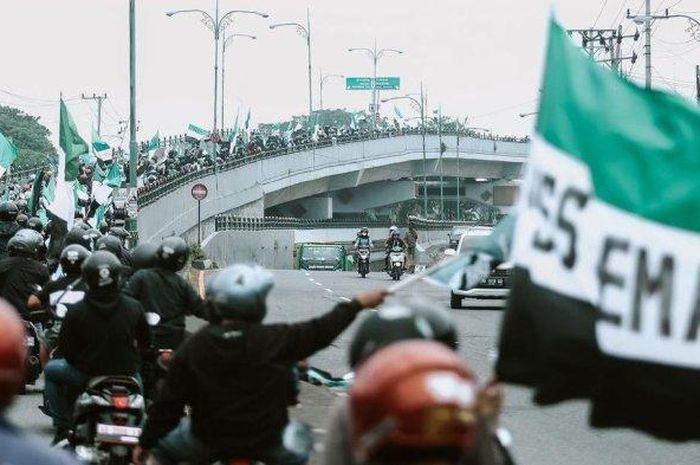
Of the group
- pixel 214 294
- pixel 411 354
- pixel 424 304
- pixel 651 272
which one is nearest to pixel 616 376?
pixel 651 272

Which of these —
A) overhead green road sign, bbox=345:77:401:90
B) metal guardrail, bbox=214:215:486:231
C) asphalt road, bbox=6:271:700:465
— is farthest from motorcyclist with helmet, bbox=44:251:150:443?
overhead green road sign, bbox=345:77:401:90

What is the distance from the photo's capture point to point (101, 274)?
10.5 meters

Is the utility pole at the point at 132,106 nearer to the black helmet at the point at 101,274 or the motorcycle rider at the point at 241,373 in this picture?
the black helmet at the point at 101,274

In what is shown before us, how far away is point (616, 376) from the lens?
5266 millimetres

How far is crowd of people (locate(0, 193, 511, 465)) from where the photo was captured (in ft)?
11.5

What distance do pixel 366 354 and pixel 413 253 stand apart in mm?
48723

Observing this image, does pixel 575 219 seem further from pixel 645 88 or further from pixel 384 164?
pixel 384 164

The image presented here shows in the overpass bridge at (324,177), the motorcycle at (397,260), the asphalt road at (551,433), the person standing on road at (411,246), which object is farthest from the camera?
the overpass bridge at (324,177)

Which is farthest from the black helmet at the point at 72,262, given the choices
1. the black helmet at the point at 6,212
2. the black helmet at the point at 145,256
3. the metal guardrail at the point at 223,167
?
the metal guardrail at the point at 223,167

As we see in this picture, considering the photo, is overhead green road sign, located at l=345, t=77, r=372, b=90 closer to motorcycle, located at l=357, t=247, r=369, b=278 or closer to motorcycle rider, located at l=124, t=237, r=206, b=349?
motorcycle, located at l=357, t=247, r=369, b=278

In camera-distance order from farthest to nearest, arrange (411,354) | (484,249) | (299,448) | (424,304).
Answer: (299,448) → (484,249) → (424,304) → (411,354)

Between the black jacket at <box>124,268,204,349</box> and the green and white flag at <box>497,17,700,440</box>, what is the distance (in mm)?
6755

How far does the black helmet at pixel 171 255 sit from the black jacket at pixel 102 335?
4.94 ft

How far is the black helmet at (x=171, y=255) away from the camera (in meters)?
12.0
